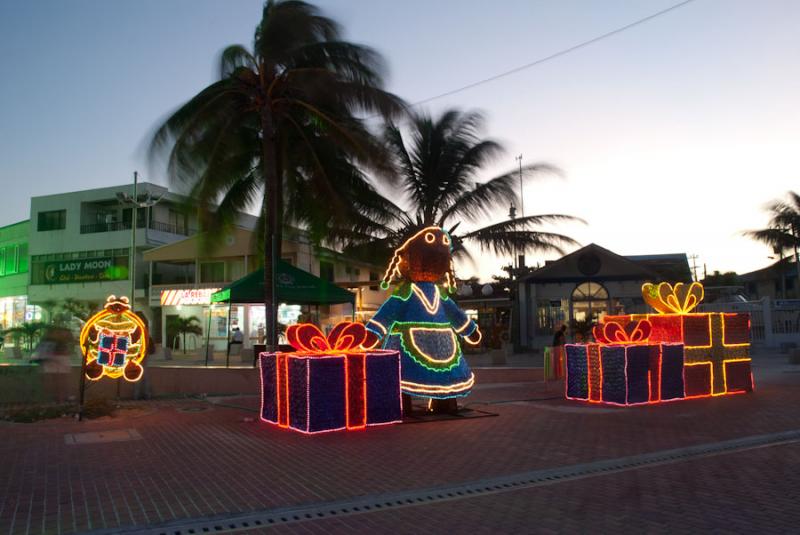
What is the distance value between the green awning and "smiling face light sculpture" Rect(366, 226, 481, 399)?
6.55 metres

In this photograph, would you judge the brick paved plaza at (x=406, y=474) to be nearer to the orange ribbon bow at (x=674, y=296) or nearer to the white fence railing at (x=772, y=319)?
the orange ribbon bow at (x=674, y=296)

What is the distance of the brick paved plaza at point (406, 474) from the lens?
16.7 feet

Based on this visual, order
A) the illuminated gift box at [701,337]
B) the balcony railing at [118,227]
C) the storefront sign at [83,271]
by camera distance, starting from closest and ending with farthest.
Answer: the illuminated gift box at [701,337], the storefront sign at [83,271], the balcony railing at [118,227]

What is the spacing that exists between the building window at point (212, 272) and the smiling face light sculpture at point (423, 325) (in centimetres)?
2380

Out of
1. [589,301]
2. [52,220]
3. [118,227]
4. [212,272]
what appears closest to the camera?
[589,301]

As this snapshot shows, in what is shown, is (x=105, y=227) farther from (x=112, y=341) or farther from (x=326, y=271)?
(x=112, y=341)

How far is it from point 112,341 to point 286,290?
6.04 m

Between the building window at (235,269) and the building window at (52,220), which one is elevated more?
the building window at (52,220)

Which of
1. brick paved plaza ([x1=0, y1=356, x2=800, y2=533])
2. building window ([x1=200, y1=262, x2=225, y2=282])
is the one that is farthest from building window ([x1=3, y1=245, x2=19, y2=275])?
brick paved plaza ([x1=0, y1=356, x2=800, y2=533])

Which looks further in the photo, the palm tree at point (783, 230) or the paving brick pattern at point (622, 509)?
the palm tree at point (783, 230)

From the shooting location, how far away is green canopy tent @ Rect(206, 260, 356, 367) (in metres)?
16.1

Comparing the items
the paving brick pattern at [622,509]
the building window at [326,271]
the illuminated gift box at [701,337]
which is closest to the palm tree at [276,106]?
the illuminated gift box at [701,337]

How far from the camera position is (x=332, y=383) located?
29.0ft

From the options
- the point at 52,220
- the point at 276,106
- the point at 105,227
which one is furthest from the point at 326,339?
the point at 52,220
